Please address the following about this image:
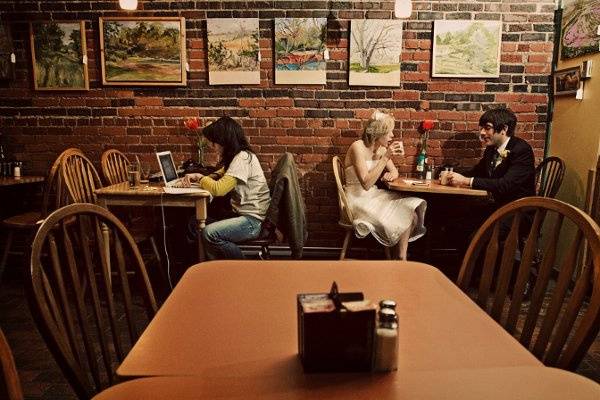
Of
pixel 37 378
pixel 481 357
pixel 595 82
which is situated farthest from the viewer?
pixel 595 82

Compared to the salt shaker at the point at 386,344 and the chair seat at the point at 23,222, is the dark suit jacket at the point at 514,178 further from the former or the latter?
the chair seat at the point at 23,222

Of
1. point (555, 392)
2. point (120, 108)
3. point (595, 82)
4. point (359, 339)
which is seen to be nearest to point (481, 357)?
point (555, 392)

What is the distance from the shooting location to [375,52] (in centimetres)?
395

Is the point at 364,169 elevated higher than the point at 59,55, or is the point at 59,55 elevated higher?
the point at 59,55

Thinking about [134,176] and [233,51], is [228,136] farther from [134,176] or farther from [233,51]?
[233,51]

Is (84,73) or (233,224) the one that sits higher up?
(84,73)

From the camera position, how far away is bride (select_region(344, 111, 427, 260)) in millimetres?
3342

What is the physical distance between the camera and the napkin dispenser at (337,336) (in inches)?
32.1

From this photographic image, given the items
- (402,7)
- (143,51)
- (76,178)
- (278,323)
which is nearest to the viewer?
(278,323)

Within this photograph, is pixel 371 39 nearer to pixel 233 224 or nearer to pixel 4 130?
pixel 233 224

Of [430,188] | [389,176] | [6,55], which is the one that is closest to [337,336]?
[430,188]

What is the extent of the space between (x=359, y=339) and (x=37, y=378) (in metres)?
2.06

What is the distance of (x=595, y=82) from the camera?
331cm

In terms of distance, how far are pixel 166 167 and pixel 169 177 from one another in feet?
0.24
